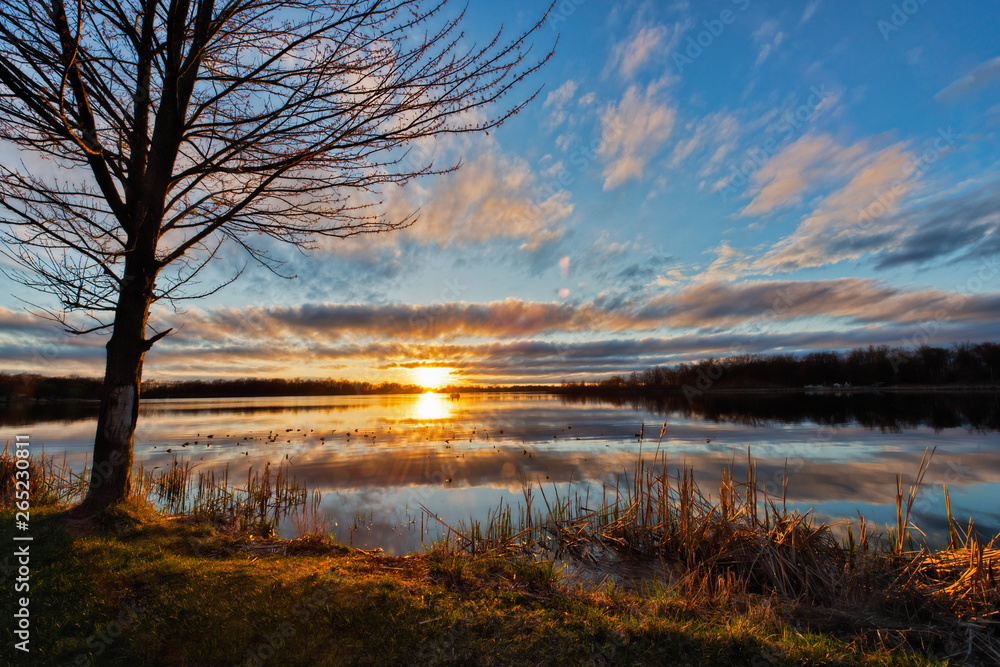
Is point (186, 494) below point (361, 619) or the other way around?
below

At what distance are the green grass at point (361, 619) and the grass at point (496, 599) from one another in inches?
0.6

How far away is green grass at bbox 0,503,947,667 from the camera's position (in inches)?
131

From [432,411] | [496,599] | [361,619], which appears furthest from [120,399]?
[432,411]

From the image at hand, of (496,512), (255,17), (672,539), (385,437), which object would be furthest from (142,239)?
(385,437)

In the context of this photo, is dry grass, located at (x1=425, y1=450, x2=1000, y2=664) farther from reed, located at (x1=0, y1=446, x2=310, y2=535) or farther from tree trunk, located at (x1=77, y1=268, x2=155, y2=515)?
reed, located at (x1=0, y1=446, x2=310, y2=535)

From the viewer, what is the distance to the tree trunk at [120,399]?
19.9ft

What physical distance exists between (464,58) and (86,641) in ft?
20.8

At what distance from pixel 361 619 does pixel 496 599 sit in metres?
1.18

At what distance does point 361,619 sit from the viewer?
11.9ft

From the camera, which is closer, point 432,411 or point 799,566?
point 799,566

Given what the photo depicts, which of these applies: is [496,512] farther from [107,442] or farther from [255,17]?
[255,17]

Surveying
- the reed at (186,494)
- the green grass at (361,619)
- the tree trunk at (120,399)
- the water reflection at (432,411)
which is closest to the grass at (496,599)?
the green grass at (361,619)

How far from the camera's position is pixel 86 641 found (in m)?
3.38

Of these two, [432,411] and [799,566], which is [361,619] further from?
[432,411]
